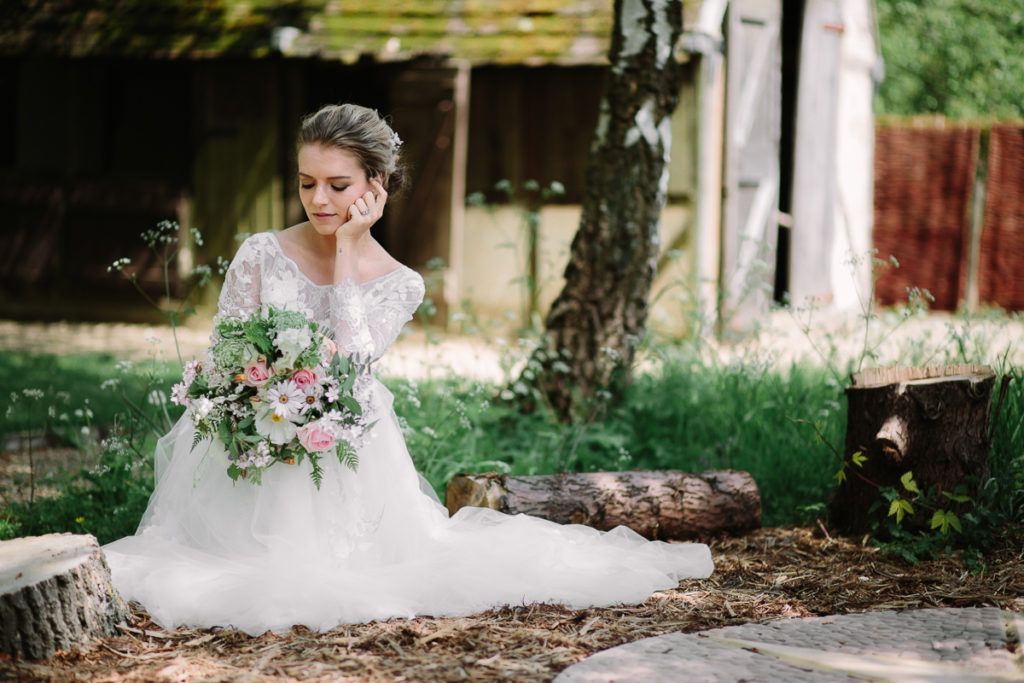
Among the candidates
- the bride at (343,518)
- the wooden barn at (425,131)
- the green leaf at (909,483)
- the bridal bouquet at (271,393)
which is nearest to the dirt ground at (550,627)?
the bride at (343,518)

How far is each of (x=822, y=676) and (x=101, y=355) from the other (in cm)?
676

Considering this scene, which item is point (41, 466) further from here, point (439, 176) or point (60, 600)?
point (439, 176)

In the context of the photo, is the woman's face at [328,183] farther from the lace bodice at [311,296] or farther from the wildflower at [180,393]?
the wildflower at [180,393]

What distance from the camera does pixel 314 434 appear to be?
3361 millimetres

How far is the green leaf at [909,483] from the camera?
4.09m

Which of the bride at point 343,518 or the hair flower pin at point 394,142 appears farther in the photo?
the hair flower pin at point 394,142

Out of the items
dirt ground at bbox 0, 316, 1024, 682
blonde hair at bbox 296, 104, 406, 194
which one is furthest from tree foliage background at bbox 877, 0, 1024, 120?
blonde hair at bbox 296, 104, 406, 194

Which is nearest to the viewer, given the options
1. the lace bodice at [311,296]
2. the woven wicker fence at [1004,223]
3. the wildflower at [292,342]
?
the wildflower at [292,342]

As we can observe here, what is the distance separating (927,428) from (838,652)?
142cm

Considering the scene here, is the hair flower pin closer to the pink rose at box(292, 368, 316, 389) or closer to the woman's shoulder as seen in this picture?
the woman's shoulder

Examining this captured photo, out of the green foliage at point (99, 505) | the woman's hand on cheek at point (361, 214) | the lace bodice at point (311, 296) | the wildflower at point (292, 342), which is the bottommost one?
the green foliage at point (99, 505)

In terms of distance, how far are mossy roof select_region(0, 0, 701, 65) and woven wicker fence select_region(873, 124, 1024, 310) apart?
→ 5711 millimetres

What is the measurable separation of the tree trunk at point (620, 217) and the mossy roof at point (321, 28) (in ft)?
11.7

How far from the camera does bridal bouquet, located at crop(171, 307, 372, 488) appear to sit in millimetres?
3318
